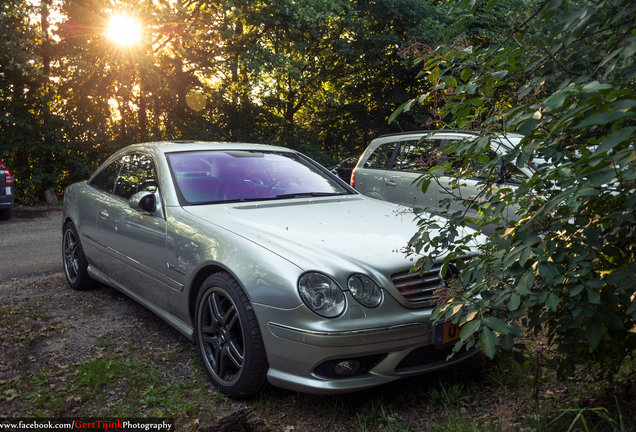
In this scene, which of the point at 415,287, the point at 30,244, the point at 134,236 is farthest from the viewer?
the point at 30,244

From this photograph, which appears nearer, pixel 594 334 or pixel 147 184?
pixel 594 334

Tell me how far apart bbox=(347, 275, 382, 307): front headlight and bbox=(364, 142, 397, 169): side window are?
4.93 metres

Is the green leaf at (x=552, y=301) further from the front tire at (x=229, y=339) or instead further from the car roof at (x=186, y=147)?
the car roof at (x=186, y=147)

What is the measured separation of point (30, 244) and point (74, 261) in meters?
3.37

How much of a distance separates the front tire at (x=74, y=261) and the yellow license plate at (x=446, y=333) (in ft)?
12.4

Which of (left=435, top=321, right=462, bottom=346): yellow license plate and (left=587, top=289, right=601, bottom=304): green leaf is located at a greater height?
(left=587, top=289, right=601, bottom=304): green leaf

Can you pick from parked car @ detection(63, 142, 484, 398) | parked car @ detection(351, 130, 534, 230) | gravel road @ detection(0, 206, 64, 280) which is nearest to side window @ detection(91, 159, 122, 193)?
parked car @ detection(63, 142, 484, 398)

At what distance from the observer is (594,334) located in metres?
1.78

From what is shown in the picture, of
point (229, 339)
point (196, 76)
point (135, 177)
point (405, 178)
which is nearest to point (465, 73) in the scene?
point (229, 339)

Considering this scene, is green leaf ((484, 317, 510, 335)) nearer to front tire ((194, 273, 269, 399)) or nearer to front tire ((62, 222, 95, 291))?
front tire ((194, 273, 269, 399))

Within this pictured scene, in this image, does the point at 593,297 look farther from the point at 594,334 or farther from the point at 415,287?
the point at 415,287

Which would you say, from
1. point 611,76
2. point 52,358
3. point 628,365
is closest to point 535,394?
point 628,365

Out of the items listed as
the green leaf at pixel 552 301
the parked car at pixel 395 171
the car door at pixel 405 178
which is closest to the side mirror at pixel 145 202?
the green leaf at pixel 552 301

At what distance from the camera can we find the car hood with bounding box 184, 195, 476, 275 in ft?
8.95
